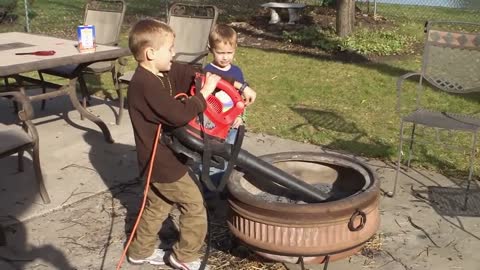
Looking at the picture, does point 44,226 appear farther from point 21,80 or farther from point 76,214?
point 21,80

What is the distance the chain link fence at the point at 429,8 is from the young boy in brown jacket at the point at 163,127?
1114 cm

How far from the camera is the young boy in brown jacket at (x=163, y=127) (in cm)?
298

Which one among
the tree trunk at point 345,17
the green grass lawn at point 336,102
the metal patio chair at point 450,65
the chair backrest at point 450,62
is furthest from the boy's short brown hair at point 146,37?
the tree trunk at point 345,17

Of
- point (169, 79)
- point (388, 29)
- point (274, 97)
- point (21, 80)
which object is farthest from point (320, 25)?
point (169, 79)

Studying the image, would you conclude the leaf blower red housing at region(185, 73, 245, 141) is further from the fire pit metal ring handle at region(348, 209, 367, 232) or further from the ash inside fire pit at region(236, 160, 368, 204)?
the fire pit metal ring handle at region(348, 209, 367, 232)

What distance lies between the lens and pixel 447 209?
4184 millimetres

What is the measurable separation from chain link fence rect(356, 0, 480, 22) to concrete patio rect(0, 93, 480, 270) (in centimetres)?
936

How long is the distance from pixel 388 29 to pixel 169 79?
29.5ft

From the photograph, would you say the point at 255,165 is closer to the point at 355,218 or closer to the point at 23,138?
the point at 355,218

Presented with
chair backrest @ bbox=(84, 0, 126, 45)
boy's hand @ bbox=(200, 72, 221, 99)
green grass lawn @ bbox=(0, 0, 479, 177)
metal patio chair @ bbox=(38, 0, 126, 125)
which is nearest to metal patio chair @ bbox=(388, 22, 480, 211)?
green grass lawn @ bbox=(0, 0, 479, 177)

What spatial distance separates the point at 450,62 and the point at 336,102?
2283mm

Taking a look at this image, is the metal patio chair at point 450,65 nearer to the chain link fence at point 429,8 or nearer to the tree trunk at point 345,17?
the tree trunk at point 345,17

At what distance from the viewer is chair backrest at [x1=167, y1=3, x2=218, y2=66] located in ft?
20.1

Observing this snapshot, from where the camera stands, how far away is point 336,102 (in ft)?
22.9
